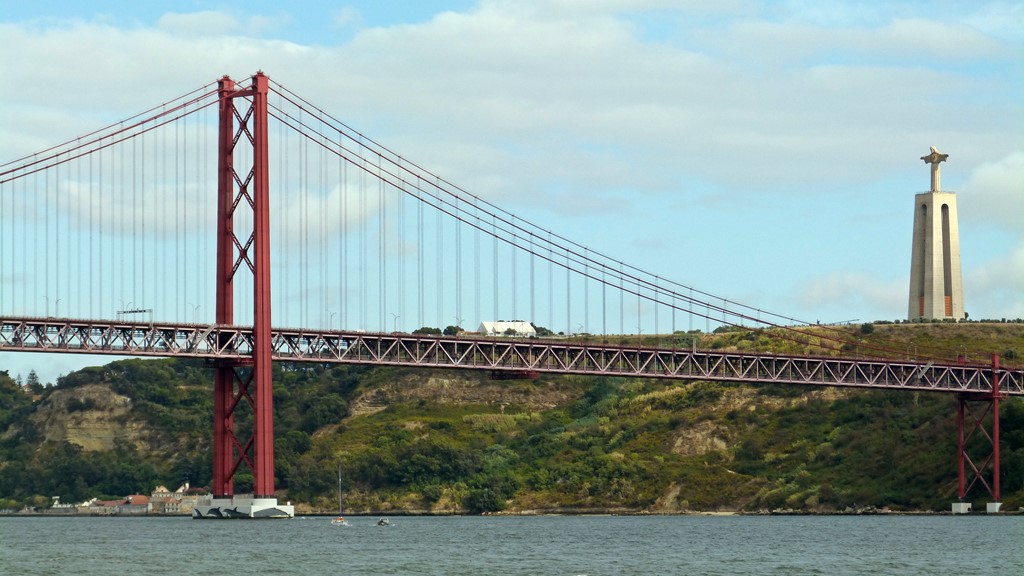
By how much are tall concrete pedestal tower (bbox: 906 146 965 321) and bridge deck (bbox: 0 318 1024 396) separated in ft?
77.5

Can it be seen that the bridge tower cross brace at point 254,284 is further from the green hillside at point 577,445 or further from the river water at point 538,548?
the green hillside at point 577,445

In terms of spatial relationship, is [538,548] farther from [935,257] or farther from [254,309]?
[935,257]

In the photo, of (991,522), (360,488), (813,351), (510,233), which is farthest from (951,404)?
(360,488)

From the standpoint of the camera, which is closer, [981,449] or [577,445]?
[981,449]

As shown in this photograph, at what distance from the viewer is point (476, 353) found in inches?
4606

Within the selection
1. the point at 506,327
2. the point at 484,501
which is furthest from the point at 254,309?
the point at 506,327

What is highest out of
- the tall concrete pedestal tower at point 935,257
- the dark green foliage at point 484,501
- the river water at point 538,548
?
the tall concrete pedestal tower at point 935,257

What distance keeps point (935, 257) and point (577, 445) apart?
36488 mm

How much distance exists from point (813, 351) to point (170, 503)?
2425 inches

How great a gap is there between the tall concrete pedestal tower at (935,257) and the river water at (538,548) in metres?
42.4

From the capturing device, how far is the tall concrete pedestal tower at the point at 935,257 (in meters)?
154

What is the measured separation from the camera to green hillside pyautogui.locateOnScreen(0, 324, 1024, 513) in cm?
13488

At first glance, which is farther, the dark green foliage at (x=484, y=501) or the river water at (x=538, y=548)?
the dark green foliage at (x=484, y=501)

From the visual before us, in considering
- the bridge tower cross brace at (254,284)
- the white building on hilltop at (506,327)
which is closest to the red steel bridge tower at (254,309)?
the bridge tower cross brace at (254,284)
